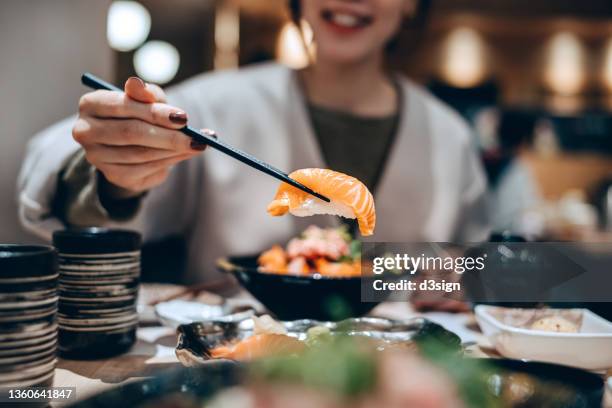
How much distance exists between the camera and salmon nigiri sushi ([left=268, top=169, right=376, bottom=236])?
0.95m

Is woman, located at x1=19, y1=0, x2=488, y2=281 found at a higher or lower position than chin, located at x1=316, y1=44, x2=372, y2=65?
lower

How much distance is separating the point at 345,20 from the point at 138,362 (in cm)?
139

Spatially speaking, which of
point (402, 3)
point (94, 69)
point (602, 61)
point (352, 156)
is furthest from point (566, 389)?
point (602, 61)

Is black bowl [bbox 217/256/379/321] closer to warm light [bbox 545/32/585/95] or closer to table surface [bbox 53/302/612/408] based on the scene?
table surface [bbox 53/302/612/408]

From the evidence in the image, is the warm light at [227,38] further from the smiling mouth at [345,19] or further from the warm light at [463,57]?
the smiling mouth at [345,19]

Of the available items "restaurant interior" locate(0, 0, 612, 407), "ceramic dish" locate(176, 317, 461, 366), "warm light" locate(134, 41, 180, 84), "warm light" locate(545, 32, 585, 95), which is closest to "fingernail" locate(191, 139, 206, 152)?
"ceramic dish" locate(176, 317, 461, 366)

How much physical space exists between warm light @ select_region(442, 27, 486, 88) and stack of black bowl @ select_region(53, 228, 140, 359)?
560cm

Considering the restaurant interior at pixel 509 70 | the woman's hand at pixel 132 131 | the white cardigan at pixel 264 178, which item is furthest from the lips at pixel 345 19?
the restaurant interior at pixel 509 70

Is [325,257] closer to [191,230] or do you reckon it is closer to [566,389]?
[566,389]

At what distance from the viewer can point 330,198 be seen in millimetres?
974

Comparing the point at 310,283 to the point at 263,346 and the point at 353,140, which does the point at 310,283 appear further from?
the point at 353,140

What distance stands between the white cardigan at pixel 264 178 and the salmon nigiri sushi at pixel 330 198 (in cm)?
94

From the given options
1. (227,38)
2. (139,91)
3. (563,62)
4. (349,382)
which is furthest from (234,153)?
(563,62)

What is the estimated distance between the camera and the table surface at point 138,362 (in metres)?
0.81
